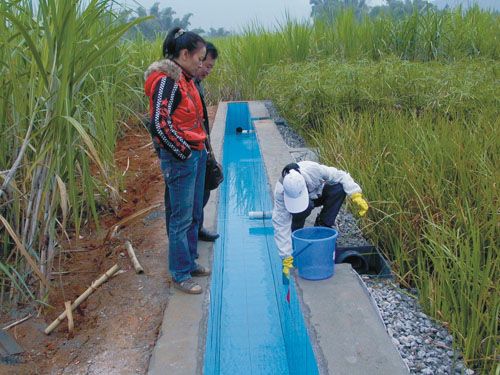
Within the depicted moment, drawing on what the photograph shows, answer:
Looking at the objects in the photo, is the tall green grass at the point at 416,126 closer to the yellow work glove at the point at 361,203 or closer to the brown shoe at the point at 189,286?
the yellow work glove at the point at 361,203

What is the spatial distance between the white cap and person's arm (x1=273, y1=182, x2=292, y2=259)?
14cm

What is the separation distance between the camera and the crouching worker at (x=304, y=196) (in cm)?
306

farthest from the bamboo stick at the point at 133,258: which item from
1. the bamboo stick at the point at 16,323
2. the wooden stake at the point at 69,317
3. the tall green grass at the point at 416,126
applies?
the tall green grass at the point at 416,126

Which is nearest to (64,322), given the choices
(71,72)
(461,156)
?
(71,72)

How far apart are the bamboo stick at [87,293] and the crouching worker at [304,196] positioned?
988 mm

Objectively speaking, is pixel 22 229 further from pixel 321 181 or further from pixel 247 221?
pixel 247 221

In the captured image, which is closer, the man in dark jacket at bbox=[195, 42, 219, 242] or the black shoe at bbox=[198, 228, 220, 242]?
the man in dark jacket at bbox=[195, 42, 219, 242]

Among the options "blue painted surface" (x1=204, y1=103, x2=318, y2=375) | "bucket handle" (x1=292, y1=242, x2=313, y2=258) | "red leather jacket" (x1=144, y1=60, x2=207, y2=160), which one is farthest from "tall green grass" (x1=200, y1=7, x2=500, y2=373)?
"red leather jacket" (x1=144, y1=60, x2=207, y2=160)

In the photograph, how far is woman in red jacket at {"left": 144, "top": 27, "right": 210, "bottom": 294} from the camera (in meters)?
2.73

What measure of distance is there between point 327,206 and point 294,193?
55cm

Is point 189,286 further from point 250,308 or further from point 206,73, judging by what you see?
point 206,73

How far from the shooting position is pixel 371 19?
1066 cm

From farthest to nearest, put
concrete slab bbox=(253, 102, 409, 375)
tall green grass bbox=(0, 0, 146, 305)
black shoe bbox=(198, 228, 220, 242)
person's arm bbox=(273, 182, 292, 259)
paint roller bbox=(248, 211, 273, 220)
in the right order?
paint roller bbox=(248, 211, 273, 220)
black shoe bbox=(198, 228, 220, 242)
person's arm bbox=(273, 182, 292, 259)
tall green grass bbox=(0, 0, 146, 305)
concrete slab bbox=(253, 102, 409, 375)

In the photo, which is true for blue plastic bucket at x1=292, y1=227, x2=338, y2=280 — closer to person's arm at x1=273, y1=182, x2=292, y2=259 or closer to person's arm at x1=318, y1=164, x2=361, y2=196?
person's arm at x1=273, y1=182, x2=292, y2=259
